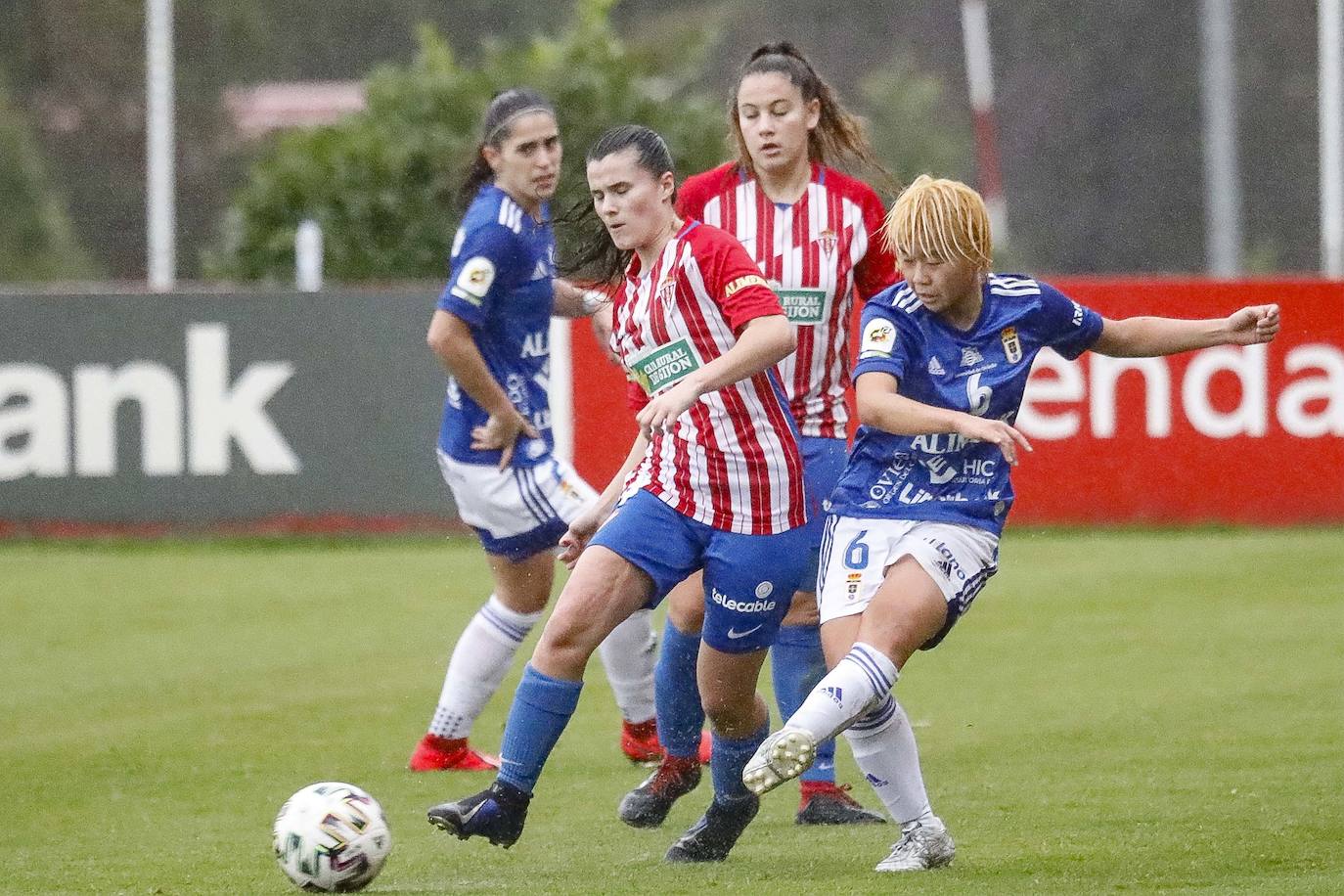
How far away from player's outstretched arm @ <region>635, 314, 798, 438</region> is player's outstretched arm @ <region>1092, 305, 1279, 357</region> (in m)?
0.90

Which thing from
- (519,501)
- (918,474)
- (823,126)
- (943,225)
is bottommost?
(519,501)

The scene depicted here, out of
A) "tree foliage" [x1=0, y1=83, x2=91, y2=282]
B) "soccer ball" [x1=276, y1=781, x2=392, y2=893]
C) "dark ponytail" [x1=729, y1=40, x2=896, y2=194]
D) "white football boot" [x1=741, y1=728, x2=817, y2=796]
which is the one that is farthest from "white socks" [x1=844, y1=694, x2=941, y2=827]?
"tree foliage" [x1=0, y1=83, x2=91, y2=282]

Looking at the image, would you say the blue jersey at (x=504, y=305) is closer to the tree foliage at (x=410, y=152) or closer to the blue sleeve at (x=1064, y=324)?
the blue sleeve at (x=1064, y=324)

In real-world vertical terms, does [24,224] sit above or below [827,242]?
above

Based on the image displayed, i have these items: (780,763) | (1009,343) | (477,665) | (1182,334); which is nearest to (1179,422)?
(477,665)

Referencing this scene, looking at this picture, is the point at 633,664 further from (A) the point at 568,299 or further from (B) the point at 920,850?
(B) the point at 920,850

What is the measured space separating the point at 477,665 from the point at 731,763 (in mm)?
1801

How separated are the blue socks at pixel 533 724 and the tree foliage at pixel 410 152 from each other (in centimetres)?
1429

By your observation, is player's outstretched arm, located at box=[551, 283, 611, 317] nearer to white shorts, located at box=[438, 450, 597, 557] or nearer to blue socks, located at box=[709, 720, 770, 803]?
white shorts, located at box=[438, 450, 597, 557]

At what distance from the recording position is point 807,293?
6.49 meters

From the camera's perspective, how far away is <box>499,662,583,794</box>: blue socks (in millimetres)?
5625

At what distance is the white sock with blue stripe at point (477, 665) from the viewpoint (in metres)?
7.54

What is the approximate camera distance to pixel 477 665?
7.58 meters

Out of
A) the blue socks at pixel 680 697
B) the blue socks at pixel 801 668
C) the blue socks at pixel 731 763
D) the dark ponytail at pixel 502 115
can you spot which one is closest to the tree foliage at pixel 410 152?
the dark ponytail at pixel 502 115
